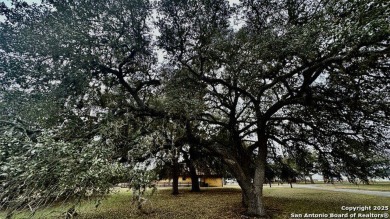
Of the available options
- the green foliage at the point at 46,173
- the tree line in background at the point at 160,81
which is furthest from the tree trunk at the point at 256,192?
the green foliage at the point at 46,173

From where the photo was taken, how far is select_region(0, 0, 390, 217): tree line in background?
17.2 feet

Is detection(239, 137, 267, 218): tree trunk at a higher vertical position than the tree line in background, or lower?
lower

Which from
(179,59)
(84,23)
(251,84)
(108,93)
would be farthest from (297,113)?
(84,23)

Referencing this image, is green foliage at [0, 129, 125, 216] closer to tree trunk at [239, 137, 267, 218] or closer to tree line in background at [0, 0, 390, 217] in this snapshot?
tree line in background at [0, 0, 390, 217]

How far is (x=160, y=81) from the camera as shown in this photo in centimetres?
1042

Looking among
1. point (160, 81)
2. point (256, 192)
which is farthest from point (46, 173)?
point (256, 192)

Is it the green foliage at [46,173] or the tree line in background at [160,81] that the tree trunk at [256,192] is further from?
the green foliage at [46,173]

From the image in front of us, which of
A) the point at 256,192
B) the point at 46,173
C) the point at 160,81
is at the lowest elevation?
the point at 256,192

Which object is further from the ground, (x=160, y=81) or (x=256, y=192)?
(x=160, y=81)

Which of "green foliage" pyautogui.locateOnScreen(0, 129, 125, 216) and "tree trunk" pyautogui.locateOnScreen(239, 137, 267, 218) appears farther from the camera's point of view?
"tree trunk" pyautogui.locateOnScreen(239, 137, 267, 218)

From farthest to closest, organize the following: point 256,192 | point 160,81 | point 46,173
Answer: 1. point 160,81
2. point 256,192
3. point 46,173

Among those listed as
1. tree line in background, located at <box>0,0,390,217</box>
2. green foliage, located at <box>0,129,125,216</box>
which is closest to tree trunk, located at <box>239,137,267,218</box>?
tree line in background, located at <box>0,0,390,217</box>

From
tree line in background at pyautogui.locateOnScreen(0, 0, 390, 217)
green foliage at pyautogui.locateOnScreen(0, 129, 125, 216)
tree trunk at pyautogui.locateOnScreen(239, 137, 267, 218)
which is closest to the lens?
green foliage at pyautogui.locateOnScreen(0, 129, 125, 216)

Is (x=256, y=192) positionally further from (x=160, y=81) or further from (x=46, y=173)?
(x=46, y=173)
